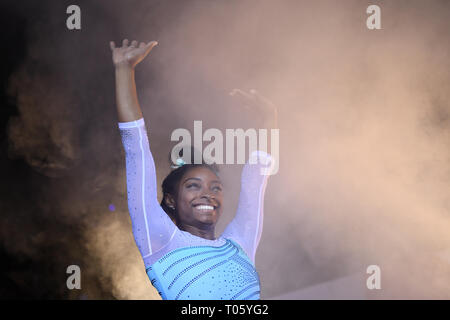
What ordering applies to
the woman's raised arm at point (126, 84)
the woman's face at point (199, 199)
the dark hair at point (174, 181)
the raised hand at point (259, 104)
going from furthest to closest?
the raised hand at point (259, 104) → the dark hair at point (174, 181) → the woman's face at point (199, 199) → the woman's raised arm at point (126, 84)

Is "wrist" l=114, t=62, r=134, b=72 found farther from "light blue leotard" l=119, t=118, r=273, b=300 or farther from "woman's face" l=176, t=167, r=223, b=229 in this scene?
"woman's face" l=176, t=167, r=223, b=229

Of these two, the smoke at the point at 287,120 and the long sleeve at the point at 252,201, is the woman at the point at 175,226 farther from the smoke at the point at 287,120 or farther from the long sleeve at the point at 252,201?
the smoke at the point at 287,120

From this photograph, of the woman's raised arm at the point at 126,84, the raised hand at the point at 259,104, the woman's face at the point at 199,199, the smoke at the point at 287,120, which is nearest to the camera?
the woman's raised arm at the point at 126,84

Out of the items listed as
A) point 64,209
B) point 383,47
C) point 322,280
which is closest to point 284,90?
point 383,47

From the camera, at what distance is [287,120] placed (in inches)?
131

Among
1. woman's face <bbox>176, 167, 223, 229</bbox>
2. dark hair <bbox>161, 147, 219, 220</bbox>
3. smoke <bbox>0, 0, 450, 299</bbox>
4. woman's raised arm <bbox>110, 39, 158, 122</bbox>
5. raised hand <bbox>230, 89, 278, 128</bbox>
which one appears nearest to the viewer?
woman's raised arm <bbox>110, 39, 158, 122</bbox>

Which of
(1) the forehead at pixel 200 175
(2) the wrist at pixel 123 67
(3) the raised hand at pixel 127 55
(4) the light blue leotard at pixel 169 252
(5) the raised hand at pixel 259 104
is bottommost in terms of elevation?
(4) the light blue leotard at pixel 169 252

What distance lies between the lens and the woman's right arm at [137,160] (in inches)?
73.3

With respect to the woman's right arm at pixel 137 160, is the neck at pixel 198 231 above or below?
below

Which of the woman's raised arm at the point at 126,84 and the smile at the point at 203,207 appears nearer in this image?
the woman's raised arm at the point at 126,84

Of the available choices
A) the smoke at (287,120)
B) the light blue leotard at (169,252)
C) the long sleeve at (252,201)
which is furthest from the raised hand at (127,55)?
the smoke at (287,120)

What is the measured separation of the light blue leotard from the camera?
1.91m

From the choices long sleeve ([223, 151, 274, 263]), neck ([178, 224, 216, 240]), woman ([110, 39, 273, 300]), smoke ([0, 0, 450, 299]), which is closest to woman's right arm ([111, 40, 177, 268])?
woman ([110, 39, 273, 300])

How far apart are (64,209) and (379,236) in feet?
8.32
